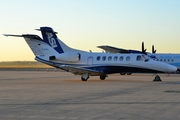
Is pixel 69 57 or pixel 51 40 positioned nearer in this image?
pixel 69 57

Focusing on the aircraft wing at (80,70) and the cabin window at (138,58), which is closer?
the cabin window at (138,58)

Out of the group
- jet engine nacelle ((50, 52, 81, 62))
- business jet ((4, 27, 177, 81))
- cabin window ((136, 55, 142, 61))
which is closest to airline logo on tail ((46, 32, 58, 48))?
business jet ((4, 27, 177, 81))

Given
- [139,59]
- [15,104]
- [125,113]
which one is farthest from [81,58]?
[125,113]

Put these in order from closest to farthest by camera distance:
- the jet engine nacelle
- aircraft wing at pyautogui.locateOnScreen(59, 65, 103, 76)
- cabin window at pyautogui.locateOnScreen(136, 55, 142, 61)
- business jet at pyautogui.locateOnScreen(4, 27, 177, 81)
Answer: business jet at pyautogui.locateOnScreen(4, 27, 177, 81) < cabin window at pyautogui.locateOnScreen(136, 55, 142, 61) < aircraft wing at pyautogui.locateOnScreen(59, 65, 103, 76) < the jet engine nacelle

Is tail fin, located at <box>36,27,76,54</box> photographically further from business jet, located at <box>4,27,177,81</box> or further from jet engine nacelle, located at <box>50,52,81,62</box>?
jet engine nacelle, located at <box>50,52,81,62</box>

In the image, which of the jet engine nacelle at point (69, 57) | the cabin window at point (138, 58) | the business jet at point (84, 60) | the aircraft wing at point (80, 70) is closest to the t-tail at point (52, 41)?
the business jet at point (84, 60)

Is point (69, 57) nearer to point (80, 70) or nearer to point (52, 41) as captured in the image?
point (80, 70)

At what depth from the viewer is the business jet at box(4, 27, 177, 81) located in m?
26.8

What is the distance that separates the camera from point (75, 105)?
1110 cm

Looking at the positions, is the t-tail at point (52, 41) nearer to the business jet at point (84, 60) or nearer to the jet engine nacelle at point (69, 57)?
the business jet at point (84, 60)

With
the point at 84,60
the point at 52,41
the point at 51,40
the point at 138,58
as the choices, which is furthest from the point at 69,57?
the point at 138,58

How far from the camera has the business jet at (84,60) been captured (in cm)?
2677

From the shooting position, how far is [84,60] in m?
28.2

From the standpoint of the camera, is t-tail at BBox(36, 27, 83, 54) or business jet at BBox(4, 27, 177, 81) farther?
t-tail at BBox(36, 27, 83, 54)
